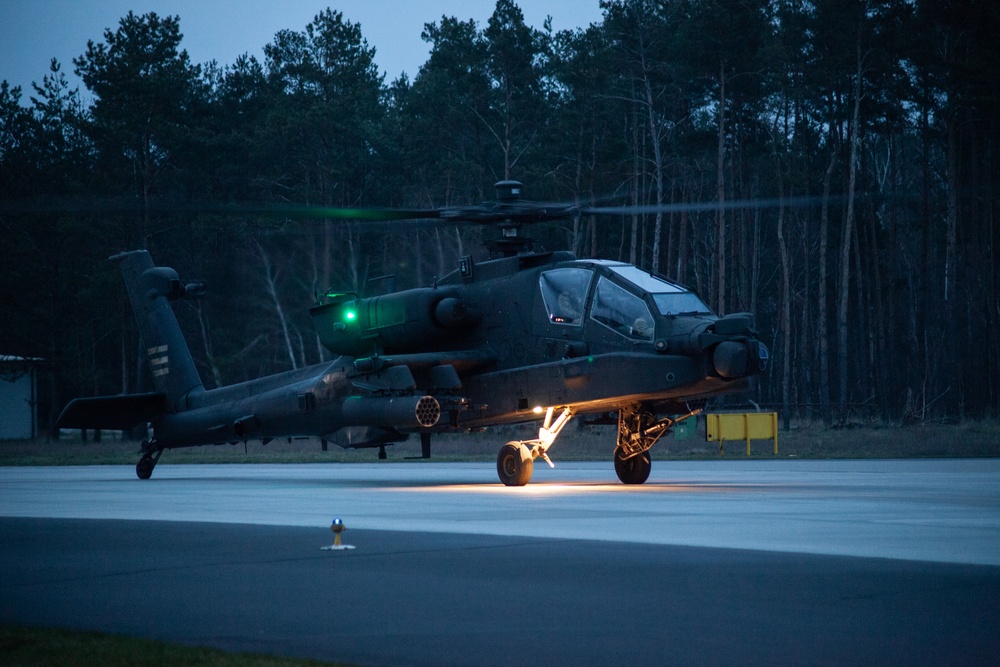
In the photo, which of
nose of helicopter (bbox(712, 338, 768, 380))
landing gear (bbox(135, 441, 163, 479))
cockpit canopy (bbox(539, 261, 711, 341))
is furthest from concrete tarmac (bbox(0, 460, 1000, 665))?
landing gear (bbox(135, 441, 163, 479))

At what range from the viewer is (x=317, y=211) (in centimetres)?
1684

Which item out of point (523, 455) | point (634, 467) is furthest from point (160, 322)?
point (634, 467)

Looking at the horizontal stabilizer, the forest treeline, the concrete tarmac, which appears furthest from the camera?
the forest treeline

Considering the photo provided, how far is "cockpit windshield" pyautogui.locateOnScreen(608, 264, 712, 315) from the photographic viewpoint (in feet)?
56.8

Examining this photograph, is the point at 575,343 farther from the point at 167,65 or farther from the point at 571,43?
the point at 167,65

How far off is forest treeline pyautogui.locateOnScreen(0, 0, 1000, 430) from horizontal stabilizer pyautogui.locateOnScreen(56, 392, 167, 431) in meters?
22.1

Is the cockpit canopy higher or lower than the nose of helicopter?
higher

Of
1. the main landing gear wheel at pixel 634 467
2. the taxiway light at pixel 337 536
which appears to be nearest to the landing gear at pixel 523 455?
the main landing gear wheel at pixel 634 467

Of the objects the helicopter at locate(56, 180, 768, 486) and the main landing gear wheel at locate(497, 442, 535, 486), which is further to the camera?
the main landing gear wheel at locate(497, 442, 535, 486)

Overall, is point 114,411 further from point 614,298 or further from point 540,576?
point 540,576

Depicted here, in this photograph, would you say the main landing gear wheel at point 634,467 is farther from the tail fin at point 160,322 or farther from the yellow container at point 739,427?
the yellow container at point 739,427

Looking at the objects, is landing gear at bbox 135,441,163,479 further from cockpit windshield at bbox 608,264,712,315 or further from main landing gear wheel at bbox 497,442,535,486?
cockpit windshield at bbox 608,264,712,315

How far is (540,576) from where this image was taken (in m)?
7.95

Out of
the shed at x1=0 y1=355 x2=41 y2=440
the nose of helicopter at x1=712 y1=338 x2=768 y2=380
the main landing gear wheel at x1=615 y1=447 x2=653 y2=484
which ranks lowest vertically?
the shed at x1=0 y1=355 x2=41 y2=440
